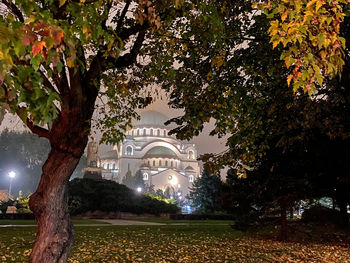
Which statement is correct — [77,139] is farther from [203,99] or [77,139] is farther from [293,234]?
[293,234]

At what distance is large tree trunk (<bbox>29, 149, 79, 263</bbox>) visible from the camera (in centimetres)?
572

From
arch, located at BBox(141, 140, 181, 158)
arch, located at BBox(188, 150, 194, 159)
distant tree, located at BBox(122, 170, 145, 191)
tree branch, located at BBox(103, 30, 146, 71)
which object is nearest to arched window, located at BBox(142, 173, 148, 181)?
distant tree, located at BBox(122, 170, 145, 191)

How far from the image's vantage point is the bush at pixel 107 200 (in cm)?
3253

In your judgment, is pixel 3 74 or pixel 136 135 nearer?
pixel 3 74

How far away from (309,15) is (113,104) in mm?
5550

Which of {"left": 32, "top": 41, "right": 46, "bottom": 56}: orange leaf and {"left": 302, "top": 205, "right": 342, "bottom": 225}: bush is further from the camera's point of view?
{"left": 302, "top": 205, "right": 342, "bottom": 225}: bush

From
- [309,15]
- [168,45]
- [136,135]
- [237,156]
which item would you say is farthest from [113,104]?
[136,135]

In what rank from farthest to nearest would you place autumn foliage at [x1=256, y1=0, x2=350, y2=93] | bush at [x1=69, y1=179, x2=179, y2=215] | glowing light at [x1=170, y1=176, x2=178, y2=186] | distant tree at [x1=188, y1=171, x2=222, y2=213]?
glowing light at [x1=170, y1=176, x2=178, y2=186], distant tree at [x1=188, y1=171, x2=222, y2=213], bush at [x1=69, y1=179, x2=179, y2=215], autumn foliage at [x1=256, y1=0, x2=350, y2=93]

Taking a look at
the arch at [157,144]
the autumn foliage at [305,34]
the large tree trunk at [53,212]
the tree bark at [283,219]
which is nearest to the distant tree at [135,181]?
the arch at [157,144]

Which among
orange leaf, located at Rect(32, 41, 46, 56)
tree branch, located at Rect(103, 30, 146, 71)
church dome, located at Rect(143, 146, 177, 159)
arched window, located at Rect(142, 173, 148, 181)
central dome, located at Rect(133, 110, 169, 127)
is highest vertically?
central dome, located at Rect(133, 110, 169, 127)

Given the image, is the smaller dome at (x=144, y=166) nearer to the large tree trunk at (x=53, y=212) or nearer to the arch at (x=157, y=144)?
the arch at (x=157, y=144)

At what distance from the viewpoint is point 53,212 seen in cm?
592

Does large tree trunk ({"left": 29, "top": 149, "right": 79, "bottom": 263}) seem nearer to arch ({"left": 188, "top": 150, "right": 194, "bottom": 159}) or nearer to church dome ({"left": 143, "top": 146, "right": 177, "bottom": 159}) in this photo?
church dome ({"left": 143, "top": 146, "right": 177, "bottom": 159})

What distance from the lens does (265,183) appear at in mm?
13547
